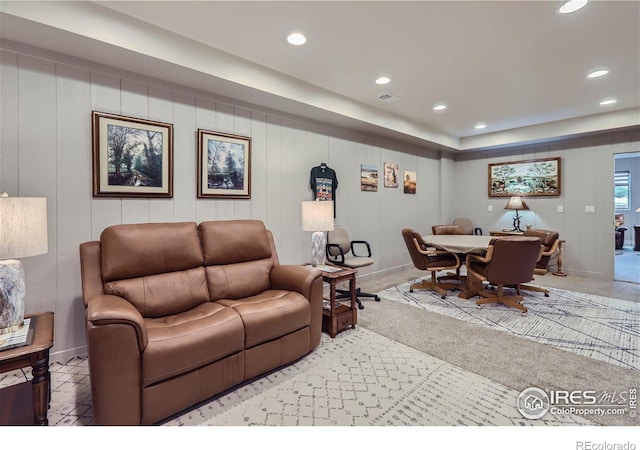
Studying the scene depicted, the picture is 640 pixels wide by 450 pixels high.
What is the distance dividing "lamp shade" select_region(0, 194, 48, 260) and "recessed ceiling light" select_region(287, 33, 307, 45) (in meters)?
2.20

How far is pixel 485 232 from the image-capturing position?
269 inches

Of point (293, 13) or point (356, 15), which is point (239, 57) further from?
point (356, 15)

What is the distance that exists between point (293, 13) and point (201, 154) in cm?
164

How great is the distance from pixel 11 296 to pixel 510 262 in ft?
14.1

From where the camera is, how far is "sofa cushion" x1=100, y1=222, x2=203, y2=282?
7.34 ft

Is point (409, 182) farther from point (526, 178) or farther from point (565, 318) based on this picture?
point (565, 318)

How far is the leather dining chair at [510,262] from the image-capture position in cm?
344

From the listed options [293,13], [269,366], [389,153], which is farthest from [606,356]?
[389,153]

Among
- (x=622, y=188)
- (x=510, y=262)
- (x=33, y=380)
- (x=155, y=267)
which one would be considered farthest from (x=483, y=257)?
(x=622, y=188)

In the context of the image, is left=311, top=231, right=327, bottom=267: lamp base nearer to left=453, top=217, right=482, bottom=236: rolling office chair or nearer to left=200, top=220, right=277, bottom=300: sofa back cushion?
left=200, top=220, right=277, bottom=300: sofa back cushion

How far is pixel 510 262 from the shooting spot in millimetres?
3518

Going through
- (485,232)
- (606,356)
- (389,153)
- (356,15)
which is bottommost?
(606,356)
